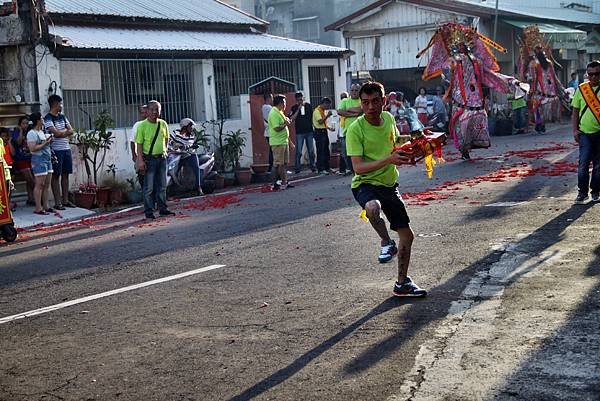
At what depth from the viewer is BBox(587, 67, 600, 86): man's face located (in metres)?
Answer: 11.9

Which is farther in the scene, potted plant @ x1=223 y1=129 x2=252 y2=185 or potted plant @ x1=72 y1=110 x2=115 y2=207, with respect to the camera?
potted plant @ x1=223 y1=129 x2=252 y2=185

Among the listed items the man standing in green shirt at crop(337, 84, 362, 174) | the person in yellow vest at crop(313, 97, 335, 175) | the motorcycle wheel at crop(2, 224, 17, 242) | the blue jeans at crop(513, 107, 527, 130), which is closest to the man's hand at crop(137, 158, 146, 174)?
the motorcycle wheel at crop(2, 224, 17, 242)

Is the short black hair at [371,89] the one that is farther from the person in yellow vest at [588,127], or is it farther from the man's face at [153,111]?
the man's face at [153,111]

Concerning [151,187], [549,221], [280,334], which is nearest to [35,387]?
[280,334]

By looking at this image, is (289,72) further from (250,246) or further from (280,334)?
(280,334)

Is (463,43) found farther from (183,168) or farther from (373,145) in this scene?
(373,145)

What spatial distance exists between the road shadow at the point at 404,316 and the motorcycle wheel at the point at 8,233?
7329 millimetres

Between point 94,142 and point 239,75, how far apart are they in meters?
7.35

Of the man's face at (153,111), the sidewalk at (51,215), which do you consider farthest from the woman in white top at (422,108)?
the man's face at (153,111)

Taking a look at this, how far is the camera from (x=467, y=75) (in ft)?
64.5

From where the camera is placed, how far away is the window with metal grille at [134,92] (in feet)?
63.8

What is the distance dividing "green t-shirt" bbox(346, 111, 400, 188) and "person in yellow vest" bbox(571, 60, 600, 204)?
17.0 ft

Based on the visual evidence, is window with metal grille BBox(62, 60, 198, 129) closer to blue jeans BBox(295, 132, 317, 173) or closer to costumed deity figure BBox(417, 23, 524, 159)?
blue jeans BBox(295, 132, 317, 173)

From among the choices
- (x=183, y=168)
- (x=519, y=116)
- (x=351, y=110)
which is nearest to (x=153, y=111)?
(x=351, y=110)
